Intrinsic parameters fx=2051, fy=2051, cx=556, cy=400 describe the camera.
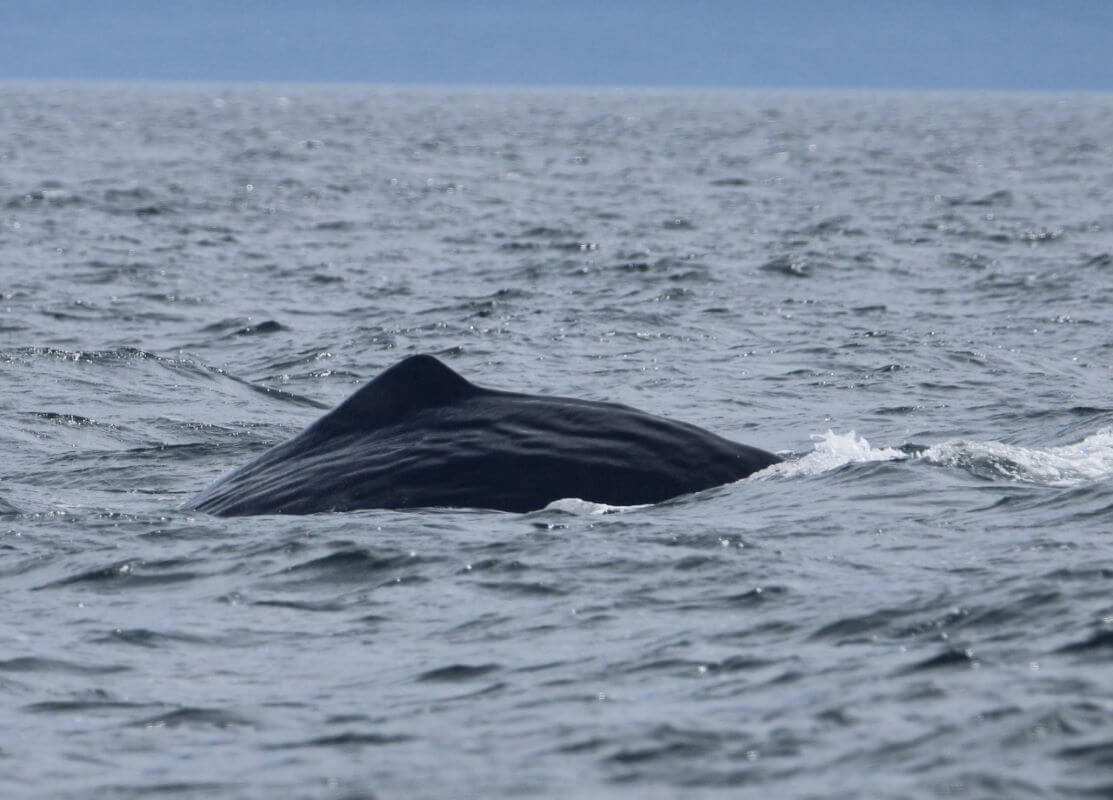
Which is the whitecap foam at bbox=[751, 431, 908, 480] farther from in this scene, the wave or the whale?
the whale

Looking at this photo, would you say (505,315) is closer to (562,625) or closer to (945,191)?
(562,625)

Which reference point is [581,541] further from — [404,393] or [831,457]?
[831,457]

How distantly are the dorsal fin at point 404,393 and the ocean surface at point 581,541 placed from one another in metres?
0.79

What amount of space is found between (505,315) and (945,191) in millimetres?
23204

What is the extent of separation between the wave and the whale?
1.97ft

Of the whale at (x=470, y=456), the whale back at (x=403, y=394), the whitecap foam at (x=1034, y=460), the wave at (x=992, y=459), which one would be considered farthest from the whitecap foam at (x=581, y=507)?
the whitecap foam at (x=1034, y=460)

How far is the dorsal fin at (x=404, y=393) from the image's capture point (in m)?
11.1

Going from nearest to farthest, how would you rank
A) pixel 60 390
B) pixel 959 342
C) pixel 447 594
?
1. pixel 447 594
2. pixel 60 390
3. pixel 959 342

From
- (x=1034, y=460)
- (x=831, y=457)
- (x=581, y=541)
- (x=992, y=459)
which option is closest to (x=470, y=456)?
(x=581, y=541)

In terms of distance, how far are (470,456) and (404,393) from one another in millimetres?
545

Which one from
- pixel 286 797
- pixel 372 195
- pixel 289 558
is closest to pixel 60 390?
pixel 289 558

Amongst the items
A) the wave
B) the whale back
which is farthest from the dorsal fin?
the wave

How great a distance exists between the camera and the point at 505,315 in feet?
73.6

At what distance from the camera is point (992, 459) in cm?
1215
